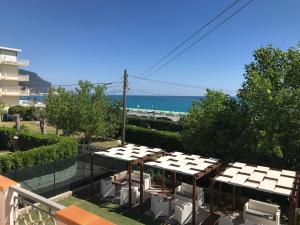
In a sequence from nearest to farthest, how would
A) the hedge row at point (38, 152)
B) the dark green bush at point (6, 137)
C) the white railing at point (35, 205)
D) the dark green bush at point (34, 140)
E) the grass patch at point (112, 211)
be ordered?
the white railing at point (35, 205) → the grass patch at point (112, 211) → the hedge row at point (38, 152) → the dark green bush at point (34, 140) → the dark green bush at point (6, 137)

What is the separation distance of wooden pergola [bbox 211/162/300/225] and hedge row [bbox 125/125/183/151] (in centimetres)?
1147

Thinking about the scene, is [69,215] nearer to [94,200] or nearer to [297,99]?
[94,200]

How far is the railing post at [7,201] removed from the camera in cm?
486

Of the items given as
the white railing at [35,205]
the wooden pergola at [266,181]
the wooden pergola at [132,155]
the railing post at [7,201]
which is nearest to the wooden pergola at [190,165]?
the wooden pergola at [266,181]

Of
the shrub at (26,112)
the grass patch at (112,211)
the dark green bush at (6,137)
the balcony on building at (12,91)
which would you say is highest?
the balcony on building at (12,91)

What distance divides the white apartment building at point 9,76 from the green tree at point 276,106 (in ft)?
161

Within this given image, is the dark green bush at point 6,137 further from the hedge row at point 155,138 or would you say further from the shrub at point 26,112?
the shrub at point 26,112

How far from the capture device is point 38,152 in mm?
17516

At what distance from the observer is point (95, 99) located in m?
29.4

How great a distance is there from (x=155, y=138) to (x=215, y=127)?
36.2 feet

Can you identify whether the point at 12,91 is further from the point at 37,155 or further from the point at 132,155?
the point at 132,155

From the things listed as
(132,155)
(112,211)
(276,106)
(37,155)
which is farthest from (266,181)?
(37,155)

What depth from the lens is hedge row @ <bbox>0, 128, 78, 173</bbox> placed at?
624 inches

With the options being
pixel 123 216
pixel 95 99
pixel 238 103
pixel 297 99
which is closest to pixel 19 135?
pixel 95 99
